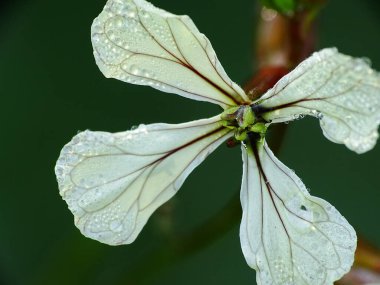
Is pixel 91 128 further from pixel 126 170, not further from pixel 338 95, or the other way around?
pixel 338 95

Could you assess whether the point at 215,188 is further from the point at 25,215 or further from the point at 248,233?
the point at 248,233

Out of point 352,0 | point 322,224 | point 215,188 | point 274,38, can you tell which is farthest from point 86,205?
point 352,0

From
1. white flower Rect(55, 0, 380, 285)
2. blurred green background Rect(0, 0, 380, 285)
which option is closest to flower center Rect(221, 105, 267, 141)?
white flower Rect(55, 0, 380, 285)

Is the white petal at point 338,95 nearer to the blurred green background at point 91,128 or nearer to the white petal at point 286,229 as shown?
the white petal at point 286,229

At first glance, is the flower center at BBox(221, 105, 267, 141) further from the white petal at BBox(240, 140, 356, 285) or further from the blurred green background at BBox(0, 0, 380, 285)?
the blurred green background at BBox(0, 0, 380, 285)

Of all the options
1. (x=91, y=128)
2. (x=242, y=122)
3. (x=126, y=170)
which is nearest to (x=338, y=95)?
(x=242, y=122)

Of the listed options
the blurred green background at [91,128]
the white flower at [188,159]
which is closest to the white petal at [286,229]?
the white flower at [188,159]

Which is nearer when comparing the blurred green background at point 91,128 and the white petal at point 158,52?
the white petal at point 158,52
